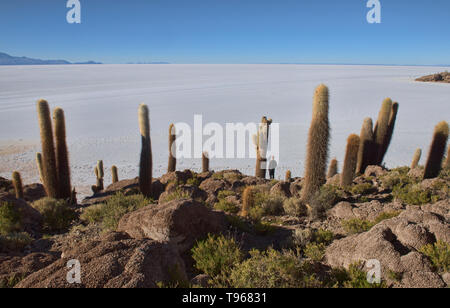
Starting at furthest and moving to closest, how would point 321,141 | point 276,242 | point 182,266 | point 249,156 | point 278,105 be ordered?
point 278,105
point 249,156
point 321,141
point 276,242
point 182,266

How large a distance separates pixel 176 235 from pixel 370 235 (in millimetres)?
2896

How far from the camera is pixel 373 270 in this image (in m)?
3.65

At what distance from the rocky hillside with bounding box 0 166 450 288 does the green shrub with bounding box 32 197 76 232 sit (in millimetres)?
28

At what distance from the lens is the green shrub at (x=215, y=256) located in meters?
4.09

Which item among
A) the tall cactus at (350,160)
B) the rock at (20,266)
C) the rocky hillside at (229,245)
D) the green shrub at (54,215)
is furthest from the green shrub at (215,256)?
the tall cactus at (350,160)

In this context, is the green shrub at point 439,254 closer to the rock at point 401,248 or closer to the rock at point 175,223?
the rock at point 401,248

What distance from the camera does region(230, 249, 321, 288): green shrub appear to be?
11.2 ft

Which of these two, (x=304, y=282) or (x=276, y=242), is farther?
(x=276, y=242)

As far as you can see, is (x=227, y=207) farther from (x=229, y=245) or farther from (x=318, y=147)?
(x=229, y=245)

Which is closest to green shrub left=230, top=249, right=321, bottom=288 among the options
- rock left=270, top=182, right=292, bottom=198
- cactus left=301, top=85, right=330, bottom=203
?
cactus left=301, top=85, right=330, bottom=203

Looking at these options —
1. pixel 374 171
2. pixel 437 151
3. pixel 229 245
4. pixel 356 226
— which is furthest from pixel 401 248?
pixel 374 171

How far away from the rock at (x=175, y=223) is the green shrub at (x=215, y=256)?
0.32m
